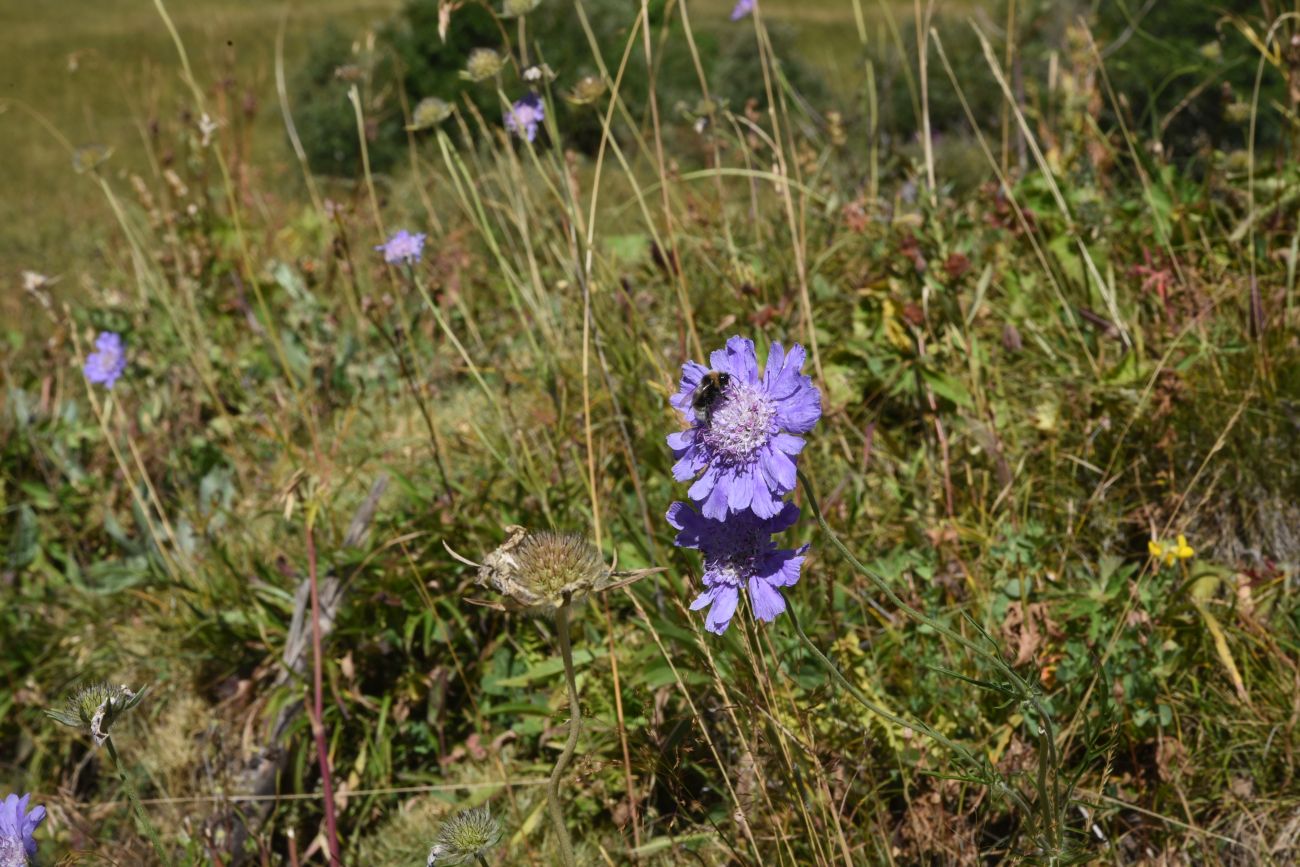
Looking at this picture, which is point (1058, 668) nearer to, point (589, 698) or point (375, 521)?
point (589, 698)

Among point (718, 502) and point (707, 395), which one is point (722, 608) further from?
point (707, 395)

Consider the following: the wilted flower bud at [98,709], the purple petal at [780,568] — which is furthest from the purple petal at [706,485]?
the wilted flower bud at [98,709]

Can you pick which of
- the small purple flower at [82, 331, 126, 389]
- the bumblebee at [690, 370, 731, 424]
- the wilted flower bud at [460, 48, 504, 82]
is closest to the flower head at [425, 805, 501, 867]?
the bumblebee at [690, 370, 731, 424]

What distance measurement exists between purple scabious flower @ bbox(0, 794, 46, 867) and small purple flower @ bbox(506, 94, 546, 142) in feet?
4.41

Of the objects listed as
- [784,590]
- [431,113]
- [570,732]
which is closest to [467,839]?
[570,732]

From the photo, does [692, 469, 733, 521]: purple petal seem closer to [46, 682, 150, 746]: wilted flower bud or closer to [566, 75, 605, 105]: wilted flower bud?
[46, 682, 150, 746]: wilted flower bud

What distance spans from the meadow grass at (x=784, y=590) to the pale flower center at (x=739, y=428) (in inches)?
7.3

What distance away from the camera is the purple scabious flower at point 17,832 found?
103 centimetres

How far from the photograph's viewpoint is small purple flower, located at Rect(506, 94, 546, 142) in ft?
6.25

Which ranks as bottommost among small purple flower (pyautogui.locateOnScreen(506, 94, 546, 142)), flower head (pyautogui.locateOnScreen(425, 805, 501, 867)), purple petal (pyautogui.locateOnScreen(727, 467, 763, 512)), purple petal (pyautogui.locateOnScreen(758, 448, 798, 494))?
flower head (pyautogui.locateOnScreen(425, 805, 501, 867))

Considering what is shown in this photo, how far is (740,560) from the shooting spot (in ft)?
3.51

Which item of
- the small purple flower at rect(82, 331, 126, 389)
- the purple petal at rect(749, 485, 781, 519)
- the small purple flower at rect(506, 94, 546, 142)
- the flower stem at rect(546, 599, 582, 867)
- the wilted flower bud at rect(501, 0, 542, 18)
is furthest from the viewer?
the small purple flower at rect(82, 331, 126, 389)

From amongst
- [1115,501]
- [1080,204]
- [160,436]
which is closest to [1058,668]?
[1115,501]

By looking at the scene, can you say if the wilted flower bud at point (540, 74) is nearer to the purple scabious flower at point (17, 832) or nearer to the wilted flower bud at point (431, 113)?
the wilted flower bud at point (431, 113)
